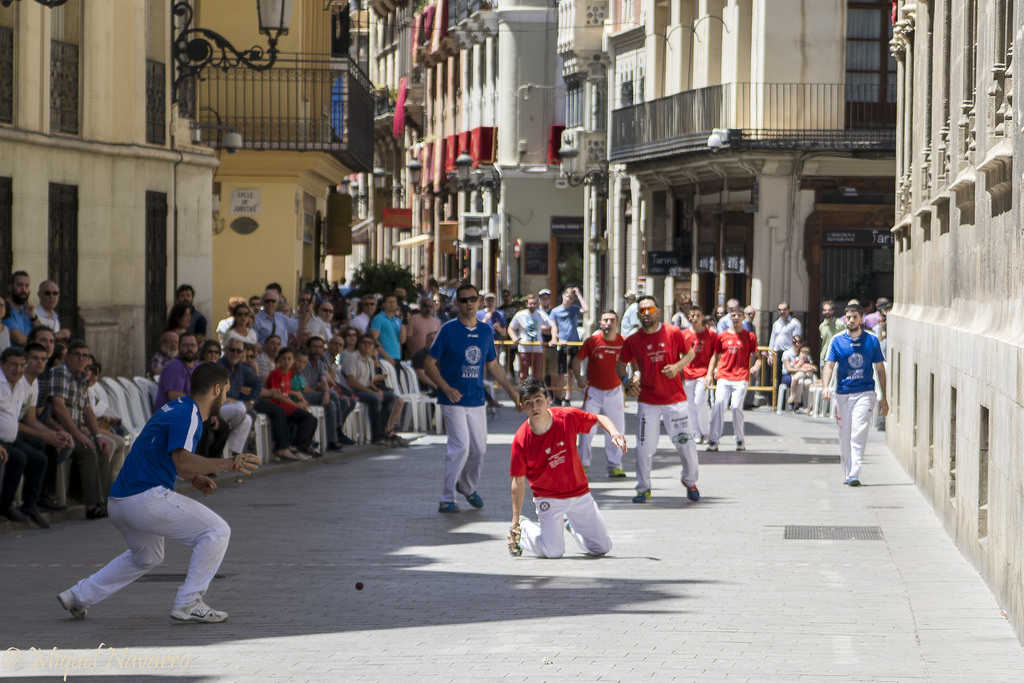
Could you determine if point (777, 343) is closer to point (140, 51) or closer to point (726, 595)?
point (140, 51)

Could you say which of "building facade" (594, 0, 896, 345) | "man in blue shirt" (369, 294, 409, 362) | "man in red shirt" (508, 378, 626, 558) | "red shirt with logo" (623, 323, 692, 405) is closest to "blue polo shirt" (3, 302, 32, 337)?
"red shirt with logo" (623, 323, 692, 405)

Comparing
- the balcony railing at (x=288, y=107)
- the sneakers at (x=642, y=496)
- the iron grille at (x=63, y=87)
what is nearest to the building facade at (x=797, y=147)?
the balcony railing at (x=288, y=107)

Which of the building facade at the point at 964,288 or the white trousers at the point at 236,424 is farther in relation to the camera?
the white trousers at the point at 236,424

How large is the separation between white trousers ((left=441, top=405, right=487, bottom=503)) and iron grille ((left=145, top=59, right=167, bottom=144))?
9.23 metres

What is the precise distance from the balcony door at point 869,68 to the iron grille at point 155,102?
17.5 meters

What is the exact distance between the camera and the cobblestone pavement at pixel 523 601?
9.48 m

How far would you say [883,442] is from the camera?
26328mm

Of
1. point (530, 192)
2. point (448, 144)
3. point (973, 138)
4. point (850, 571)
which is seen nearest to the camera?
point (850, 571)

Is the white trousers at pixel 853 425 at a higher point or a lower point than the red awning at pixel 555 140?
lower

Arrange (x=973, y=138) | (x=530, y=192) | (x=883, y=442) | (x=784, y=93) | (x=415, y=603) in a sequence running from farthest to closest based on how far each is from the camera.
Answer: (x=530, y=192)
(x=784, y=93)
(x=883, y=442)
(x=973, y=138)
(x=415, y=603)

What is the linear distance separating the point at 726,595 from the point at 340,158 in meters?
23.3

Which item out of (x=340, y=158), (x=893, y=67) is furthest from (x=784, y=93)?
(x=340, y=158)

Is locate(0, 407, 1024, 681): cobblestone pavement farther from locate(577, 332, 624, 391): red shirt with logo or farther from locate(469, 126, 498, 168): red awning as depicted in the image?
locate(469, 126, 498, 168): red awning

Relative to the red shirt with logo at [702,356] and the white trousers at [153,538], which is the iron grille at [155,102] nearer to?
the red shirt with logo at [702,356]
